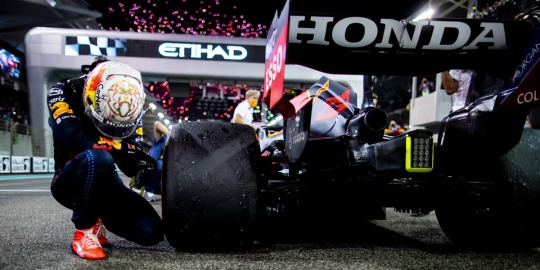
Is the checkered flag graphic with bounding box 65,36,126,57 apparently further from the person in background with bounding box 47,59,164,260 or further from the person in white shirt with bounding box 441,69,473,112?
the person in white shirt with bounding box 441,69,473,112

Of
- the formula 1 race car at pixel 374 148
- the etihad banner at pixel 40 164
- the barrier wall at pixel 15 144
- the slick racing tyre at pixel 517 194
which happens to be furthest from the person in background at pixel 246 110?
the etihad banner at pixel 40 164

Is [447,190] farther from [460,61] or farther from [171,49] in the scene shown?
[171,49]

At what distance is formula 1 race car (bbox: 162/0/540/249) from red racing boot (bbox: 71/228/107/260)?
0.33 meters

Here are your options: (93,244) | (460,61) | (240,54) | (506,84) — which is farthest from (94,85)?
(240,54)

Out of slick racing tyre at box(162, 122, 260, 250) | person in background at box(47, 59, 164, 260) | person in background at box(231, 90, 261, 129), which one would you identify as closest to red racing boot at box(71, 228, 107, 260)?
person in background at box(47, 59, 164, 260)

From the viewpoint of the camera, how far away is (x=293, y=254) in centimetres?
197

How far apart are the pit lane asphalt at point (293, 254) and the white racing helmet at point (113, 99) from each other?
1.96 feet

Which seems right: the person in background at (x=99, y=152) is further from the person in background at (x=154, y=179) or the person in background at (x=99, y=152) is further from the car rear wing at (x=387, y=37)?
the person in background at (x=154, y=179)

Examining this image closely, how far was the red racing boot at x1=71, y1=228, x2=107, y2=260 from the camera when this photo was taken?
186cm

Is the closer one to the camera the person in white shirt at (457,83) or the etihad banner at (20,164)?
the person in white shirt at (457,83)

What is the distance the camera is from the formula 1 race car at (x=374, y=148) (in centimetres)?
179

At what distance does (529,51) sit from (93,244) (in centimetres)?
209

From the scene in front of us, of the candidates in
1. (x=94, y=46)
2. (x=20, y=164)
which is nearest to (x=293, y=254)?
(x=94, y=46)

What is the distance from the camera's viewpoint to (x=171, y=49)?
1208 cm
